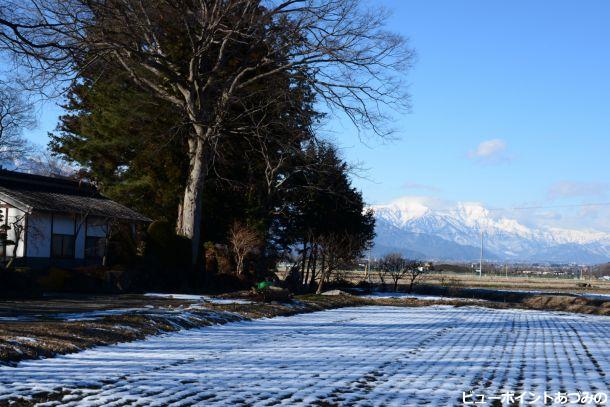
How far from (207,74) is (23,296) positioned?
45.7 ft

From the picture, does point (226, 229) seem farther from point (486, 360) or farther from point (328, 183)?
point (486, 360)

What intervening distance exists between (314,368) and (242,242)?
23141 mm

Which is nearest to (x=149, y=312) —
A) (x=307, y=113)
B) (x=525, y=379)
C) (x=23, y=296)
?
(x=23, y=296)

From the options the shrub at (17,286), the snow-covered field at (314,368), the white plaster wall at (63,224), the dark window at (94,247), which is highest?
the white plaster wall at (63,224)

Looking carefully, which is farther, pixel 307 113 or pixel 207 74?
pixel 307 113

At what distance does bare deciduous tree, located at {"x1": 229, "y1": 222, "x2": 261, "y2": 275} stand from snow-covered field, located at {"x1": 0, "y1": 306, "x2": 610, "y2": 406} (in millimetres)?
14860

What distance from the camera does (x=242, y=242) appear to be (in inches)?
1398

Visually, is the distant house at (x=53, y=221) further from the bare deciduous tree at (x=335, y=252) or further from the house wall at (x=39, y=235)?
the bare deciduous tree at (x=335, y=252)

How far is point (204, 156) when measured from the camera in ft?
113

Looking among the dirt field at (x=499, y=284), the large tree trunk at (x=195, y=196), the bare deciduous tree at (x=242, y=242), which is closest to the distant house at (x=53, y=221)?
the large tree trunk at (x=195, y=196)

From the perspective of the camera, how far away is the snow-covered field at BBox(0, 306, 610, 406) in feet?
32.8

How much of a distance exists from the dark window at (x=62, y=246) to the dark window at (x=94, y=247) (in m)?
1.11

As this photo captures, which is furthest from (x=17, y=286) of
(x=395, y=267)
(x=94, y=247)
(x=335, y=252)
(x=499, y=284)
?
(x=499, y=284)

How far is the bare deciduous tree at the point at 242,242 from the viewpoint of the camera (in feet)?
117
